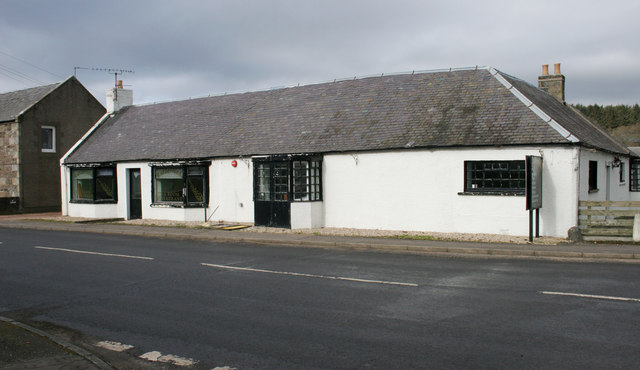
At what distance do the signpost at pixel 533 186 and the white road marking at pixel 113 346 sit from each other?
11.7 metres

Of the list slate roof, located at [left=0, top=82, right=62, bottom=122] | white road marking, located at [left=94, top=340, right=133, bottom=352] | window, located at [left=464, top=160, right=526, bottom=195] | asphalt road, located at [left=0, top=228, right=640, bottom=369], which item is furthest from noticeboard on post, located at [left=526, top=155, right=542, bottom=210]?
slate roof, located at [left=0, top=82, right=62, bottom=122]

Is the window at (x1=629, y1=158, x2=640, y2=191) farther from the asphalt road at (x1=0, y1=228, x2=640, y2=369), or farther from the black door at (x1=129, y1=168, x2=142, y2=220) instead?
the black door at (x1=129, y1=168, x2=142, y2=220)

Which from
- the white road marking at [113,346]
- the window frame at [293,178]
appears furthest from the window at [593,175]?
the white road marking at [113,346]

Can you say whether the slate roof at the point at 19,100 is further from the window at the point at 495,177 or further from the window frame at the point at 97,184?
the window at the point at 495,177

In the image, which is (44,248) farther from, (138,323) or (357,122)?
(357,122)

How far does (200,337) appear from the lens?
21.7 feet

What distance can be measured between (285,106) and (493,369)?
20.0 metres

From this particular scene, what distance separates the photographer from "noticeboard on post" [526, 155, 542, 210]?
1465cm

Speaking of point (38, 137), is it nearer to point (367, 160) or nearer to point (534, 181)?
point (367, 160)

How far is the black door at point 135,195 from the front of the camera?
25719 millimetres

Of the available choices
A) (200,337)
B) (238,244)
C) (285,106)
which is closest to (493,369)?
(200,337)

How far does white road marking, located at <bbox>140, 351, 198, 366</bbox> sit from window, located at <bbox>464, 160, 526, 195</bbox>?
1305 cm

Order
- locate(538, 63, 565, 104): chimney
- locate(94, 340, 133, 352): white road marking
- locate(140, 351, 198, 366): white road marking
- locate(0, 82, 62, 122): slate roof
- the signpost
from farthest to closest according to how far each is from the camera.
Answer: locate(0, 82, 62, 122): slate roof, locate(538, 63, 565, 104): chimney, the signpost, locate(94, 340, 133, 352): white road marking, locate(140, 351, 198, 366): white road marking

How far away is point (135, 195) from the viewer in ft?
84.9
